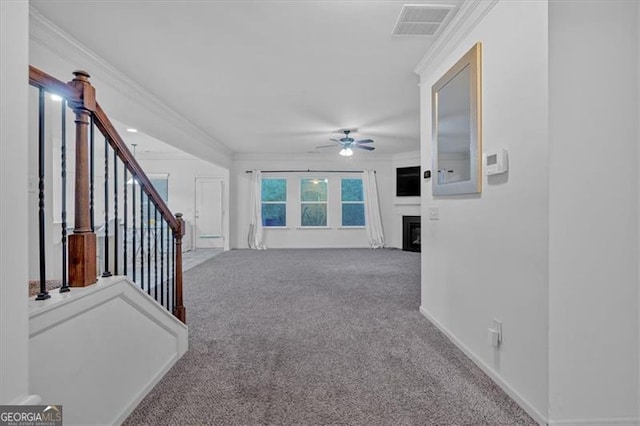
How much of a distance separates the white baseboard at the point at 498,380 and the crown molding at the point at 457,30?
229cm

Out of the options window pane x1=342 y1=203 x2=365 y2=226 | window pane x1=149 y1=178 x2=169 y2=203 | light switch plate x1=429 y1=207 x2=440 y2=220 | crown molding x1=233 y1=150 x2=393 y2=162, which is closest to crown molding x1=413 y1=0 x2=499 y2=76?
light switch plate x1=429 y1=207 x2=440 y2=220

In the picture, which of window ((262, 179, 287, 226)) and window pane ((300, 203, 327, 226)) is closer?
window ((262, 179, 287, 226))

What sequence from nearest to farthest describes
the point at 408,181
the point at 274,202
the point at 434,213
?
the point at 434,213 < the point at 408,181 < the point at 274,202

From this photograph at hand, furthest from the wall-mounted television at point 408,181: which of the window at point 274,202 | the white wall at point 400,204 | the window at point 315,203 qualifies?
the window at point 274,202

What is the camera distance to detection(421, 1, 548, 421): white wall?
5.12 ft

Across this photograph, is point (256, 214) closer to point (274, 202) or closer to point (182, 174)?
point (274, 202)

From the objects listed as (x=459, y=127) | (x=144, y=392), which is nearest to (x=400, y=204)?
(x=459, y=127)

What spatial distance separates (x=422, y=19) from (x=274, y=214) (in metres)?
6.88

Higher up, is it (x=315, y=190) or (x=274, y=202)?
(x=315, y=190)

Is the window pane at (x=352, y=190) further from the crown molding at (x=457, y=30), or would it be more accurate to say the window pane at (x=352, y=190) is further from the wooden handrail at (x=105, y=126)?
the wooden handrail at (x=105, y=126)

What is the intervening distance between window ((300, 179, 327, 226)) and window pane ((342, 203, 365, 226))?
57 centimetres

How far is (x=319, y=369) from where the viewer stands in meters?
2.13

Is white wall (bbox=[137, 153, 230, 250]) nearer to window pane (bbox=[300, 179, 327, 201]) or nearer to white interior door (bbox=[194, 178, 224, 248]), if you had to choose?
white interior door (bbox=[194, 178, 224, 248])

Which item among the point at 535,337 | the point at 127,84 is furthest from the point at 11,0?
the point at 127,84
